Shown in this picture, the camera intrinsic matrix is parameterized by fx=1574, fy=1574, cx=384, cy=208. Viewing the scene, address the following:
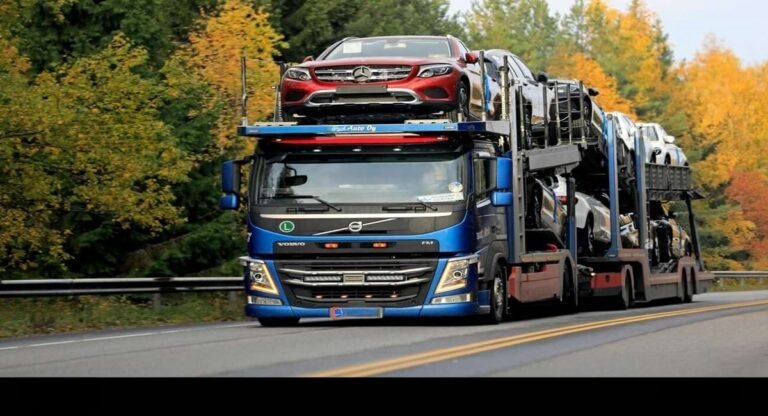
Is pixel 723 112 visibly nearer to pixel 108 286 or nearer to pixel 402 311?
pixel 108 286

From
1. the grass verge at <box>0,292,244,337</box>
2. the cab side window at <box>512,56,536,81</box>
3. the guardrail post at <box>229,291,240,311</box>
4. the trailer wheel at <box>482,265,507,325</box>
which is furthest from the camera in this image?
the guardrail post at <box>229,291,240,311</box>

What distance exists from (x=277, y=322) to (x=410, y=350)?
261 inches

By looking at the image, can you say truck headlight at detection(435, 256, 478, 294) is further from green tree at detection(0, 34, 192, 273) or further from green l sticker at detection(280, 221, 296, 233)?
green tree at detection(0, 34, 192, 273)

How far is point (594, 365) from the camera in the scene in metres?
12.9

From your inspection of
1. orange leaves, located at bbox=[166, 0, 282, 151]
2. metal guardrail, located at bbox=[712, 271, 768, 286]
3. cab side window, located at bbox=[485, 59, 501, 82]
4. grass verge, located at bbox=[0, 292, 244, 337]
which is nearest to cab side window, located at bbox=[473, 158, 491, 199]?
cab side window, located at bbox=[485, 59, 501, 82]

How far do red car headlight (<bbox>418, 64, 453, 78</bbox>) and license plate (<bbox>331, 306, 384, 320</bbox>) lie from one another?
2.94m

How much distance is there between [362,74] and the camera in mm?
19422

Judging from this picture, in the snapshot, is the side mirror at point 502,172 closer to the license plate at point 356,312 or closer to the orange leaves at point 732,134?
the license plate at point 356,312

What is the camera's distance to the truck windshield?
19.2 metres

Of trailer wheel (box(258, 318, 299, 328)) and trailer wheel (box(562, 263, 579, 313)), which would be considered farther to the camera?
trailer wheel (box(562, 263, 579, 313))

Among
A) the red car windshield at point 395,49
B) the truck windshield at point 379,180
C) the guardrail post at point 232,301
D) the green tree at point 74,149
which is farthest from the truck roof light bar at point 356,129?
the green tree at point 74,149

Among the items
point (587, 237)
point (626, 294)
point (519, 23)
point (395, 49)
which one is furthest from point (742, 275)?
point (519, 23)
